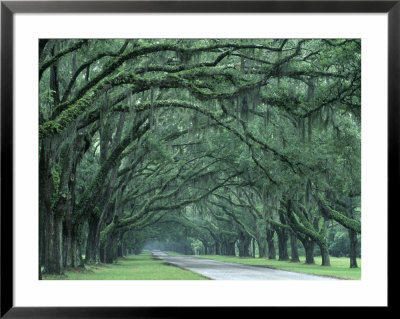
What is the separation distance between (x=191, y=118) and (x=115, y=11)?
14.3 m

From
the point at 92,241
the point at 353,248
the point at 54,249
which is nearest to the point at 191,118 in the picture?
the point at 54,249

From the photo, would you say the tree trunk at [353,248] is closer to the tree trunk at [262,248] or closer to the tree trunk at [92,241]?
the tree trunk at [92,241]

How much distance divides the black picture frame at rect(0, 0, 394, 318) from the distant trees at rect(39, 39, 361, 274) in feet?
16.4

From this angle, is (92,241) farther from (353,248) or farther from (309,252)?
(309,252)

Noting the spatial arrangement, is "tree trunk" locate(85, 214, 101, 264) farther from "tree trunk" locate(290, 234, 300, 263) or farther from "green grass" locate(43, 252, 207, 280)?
"tree trunk" locate(290, 234, 300, 263)

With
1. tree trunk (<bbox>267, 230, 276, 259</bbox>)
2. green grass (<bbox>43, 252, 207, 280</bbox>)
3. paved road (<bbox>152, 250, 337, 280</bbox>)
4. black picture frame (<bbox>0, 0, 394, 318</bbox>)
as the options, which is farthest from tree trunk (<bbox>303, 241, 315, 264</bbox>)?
black picture frame (<bbox>0, 0, 394, 318</bbox>)

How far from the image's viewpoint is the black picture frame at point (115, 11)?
8.59 metres

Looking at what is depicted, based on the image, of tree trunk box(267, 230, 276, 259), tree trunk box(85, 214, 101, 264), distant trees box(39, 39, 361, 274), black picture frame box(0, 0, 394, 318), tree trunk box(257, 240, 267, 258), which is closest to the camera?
black picture frame box(0, 0, 394, 318)

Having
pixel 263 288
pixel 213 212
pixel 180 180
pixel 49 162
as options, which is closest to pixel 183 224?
pixel 213 212

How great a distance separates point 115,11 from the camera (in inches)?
345

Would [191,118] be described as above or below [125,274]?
above

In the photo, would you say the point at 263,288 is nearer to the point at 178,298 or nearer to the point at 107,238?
the point at 178,298

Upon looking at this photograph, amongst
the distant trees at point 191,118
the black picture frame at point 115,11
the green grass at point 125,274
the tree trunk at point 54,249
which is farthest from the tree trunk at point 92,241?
the black picture frame at point 115,11

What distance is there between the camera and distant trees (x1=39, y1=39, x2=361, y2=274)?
16.1 m
